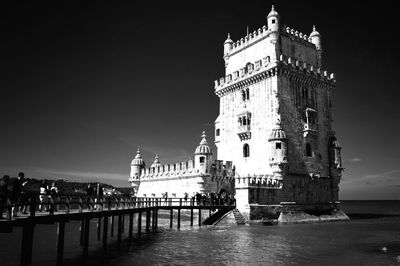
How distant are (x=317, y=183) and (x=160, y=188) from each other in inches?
842

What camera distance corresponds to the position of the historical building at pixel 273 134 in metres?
41.7

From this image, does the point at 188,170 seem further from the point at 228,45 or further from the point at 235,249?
the point at 235,249

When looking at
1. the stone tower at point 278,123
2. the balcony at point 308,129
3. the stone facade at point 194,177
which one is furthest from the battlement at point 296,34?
the stone facade at point 194,177

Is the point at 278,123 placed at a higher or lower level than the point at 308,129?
higher

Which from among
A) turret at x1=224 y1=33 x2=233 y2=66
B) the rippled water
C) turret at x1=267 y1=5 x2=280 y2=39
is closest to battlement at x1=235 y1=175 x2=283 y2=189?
the rippled water

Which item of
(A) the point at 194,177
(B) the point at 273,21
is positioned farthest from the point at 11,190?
(B) the point at 273,21

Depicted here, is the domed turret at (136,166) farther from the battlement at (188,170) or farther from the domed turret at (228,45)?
the domed turret at (228,45)

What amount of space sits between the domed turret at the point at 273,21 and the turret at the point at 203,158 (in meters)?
16.5

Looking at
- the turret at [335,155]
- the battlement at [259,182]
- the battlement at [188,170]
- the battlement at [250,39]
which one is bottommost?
the battlement at [259,182]

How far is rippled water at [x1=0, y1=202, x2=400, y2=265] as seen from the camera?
21.7 meters

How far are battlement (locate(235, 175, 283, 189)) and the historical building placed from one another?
108mm

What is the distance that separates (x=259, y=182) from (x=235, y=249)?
15441mm

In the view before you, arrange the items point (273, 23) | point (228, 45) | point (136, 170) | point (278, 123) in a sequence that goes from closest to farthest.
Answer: point (278, 123), point (273, 23), point (228, 45), point (136, 170)

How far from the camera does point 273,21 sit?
45.7 meters
